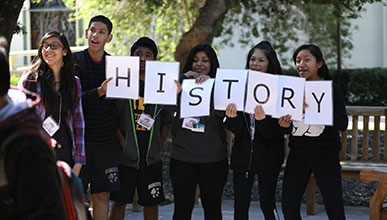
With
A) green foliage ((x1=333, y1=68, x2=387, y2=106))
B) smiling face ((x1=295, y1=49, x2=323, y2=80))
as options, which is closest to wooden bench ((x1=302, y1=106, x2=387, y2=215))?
smiling face ((x1=295, y1=49, x2=323, y2=80))

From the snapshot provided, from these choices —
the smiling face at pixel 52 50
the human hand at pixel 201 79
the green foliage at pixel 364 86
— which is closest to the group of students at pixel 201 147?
the human hand at pixel 201 79

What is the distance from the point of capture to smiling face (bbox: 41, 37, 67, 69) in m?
5.50

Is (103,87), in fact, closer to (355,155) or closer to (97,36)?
(97,36)

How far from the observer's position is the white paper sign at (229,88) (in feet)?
19.2

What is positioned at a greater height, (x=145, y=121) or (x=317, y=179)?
(x=145, y=121)

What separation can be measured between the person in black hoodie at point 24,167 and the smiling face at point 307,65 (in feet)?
11.5

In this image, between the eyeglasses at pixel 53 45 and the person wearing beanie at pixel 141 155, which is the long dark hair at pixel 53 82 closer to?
the eyeglasses at pixel 53 45

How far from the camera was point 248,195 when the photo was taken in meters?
6.10

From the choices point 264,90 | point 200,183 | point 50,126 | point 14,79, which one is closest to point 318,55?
point 264,90

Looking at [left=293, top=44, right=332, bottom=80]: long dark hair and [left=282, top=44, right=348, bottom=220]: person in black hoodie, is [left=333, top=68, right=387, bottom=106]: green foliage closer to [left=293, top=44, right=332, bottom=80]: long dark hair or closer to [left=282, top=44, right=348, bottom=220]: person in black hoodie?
[left=293, top=44, right=332, bottom=80]: long dark hair

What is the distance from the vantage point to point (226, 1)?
38.9 feet

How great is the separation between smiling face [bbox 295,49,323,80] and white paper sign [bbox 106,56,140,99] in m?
1.34

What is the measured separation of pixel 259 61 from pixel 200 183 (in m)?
1.14

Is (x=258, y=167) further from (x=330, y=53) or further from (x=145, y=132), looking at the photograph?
(x=330, y=53)
